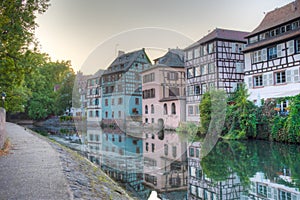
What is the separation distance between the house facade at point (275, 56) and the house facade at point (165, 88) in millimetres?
8429

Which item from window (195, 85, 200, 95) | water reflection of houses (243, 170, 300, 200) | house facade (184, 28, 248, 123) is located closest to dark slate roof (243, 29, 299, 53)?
house facade (184, 28, 248, 123)

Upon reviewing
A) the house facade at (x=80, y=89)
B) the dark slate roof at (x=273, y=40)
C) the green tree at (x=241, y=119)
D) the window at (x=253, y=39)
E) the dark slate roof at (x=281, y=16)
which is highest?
the dark slate roof at (x=281, y=16)

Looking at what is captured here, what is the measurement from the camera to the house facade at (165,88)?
29.5 metres

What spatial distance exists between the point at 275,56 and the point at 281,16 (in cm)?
315

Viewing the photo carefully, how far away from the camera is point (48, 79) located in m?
51.4

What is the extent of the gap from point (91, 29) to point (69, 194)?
1051 centimetres

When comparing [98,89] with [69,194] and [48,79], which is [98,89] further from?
[69,194]

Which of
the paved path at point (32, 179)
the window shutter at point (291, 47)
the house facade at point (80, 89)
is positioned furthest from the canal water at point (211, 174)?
the window shutter at point (291, 47)

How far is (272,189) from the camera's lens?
7.92 m

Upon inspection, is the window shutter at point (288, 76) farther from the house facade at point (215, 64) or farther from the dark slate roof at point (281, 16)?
the house facade at point (215, 64)

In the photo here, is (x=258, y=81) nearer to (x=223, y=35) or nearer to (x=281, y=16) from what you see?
(x=281, y=16)

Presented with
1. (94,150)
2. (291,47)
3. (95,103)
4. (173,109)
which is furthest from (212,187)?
(95,103)

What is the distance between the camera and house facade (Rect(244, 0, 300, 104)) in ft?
61.1

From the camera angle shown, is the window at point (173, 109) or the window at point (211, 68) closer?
the window at point (211, 68)
